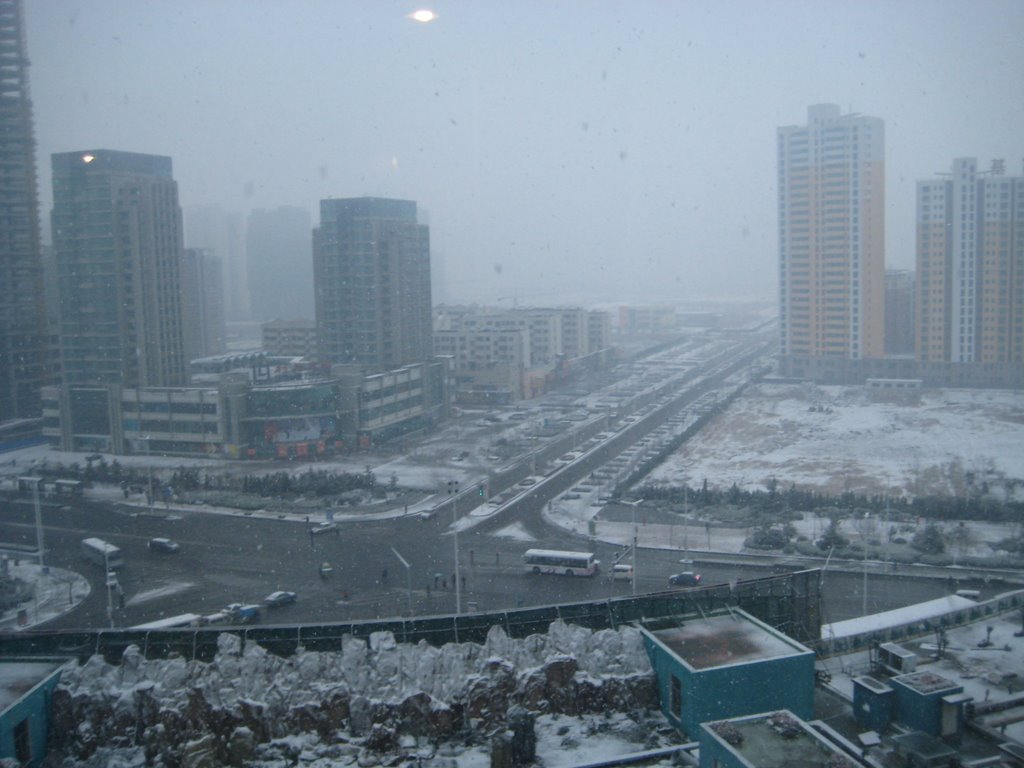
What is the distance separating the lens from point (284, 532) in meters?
8.00

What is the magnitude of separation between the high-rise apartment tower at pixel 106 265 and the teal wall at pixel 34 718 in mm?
10313

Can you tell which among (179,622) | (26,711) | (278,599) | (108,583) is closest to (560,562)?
(278,599)

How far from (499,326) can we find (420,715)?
53.7 feet

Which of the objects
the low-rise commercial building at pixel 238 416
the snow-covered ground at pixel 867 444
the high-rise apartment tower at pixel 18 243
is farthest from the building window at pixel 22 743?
the high-rise apartment tower at pixel 18 243

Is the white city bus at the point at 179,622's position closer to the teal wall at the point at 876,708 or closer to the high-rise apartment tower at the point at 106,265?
the teal wall at the point at 876,708

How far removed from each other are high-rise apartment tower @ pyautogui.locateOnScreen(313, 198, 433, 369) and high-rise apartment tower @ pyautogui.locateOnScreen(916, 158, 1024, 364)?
357 inches

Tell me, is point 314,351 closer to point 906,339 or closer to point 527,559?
point 906,339

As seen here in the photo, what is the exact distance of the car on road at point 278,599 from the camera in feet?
20.0

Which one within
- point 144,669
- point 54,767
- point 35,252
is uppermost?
point 35,252

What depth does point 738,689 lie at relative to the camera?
284 centimetres

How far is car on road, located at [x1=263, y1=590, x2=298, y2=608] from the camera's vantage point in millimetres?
6090

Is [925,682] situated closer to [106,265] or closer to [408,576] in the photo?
[408,576]

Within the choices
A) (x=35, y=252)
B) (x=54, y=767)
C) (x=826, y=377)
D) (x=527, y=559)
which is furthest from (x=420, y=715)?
(x=826, y=377)

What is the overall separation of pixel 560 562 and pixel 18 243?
12186mm
